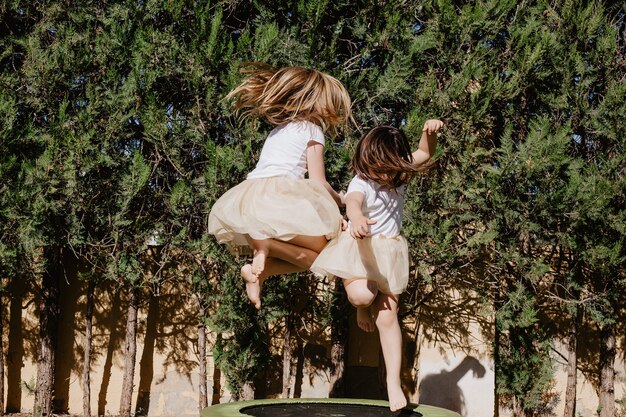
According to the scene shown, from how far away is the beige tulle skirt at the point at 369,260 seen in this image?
421 centimetres

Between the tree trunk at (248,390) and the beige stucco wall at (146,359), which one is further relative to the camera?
the beige stucco wall at (146,359)

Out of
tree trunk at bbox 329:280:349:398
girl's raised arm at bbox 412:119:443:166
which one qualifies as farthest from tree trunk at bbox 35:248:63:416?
girl's raised arm at bbox 412:119:443:166

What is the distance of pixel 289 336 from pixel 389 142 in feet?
11.9

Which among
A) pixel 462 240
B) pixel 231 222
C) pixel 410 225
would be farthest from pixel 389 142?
pixel 462 240

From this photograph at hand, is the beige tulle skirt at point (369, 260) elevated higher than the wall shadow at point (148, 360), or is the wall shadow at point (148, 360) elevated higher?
the beige tulle skirt at point (369, 260)

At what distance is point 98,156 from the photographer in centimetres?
692

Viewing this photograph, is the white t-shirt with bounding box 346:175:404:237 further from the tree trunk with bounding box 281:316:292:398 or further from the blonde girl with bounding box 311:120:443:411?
the tree trunk with bounding box 281:316:292:398

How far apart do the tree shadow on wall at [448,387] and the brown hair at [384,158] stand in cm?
372

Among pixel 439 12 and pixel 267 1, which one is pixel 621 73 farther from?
pixel 267 1

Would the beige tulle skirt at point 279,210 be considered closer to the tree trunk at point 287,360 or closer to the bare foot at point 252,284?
the bare foot at point 252,284

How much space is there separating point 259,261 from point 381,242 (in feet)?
2.46

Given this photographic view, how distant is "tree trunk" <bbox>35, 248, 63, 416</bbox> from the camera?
778 centimetres

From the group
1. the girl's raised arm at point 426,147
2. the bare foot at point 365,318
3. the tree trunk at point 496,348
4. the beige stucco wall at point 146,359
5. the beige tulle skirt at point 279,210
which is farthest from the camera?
the beige stucco wall at point 146,359

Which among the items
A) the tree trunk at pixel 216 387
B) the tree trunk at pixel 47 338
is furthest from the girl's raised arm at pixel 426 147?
the tree trunk at pixel 47 338
